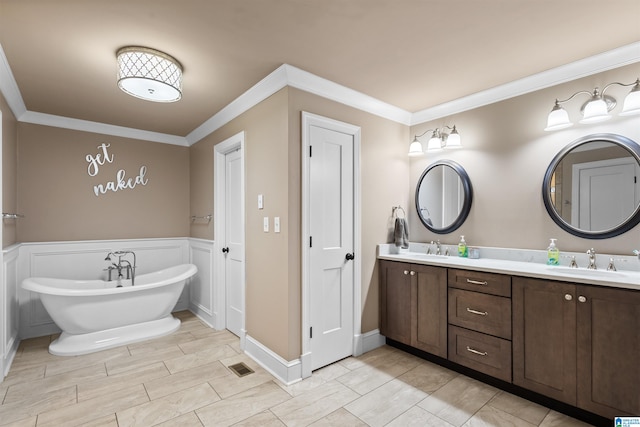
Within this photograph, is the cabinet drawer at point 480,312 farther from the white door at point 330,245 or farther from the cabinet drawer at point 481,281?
the white door at point 330,245

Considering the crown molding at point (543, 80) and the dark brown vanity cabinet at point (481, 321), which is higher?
the crown molding at point (543, 80)

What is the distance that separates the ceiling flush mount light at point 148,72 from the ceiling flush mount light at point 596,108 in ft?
9.53

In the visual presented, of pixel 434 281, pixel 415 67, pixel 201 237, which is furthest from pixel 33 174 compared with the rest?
pixel 434 281

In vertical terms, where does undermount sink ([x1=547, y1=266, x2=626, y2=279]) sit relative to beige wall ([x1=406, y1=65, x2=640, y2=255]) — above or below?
below

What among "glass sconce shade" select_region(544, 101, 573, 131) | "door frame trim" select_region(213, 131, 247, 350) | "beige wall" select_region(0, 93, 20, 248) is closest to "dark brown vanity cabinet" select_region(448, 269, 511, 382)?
"glass sconce shade" select_region(544, 101, 573, 131)

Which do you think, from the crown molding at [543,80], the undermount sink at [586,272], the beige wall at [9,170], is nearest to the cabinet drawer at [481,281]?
the undermount sink at [586,272]

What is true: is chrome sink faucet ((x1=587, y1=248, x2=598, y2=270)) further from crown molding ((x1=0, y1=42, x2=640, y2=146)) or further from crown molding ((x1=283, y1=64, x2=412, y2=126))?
crown molding ((x1=283, y1=64, x2=412, y2=126))

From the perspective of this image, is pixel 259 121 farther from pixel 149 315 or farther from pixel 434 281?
pixel 149 315

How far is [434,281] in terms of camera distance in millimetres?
2707

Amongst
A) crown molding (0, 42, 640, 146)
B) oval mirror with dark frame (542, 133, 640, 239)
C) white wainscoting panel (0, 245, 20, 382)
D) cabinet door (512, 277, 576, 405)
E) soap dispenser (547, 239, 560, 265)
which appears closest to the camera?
cabinet door (512, 277, 576, 405)

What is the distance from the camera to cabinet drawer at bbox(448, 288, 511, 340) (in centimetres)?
229

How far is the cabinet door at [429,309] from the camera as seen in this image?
2650 millimetres

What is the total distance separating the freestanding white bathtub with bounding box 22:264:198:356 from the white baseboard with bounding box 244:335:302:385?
49.9 inches

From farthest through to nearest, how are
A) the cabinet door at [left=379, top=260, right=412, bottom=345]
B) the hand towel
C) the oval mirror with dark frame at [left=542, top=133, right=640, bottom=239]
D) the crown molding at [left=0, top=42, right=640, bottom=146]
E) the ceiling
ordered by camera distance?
the hand towel < the cabinet door at [left=379, top=260, right=412, bottom=345] < the crown molding at [left=0, top=42, right=640, bottom=146] < the oval mirror with dark frame at [left=542, top=133, right=640, bottom=239] < the ceiling
